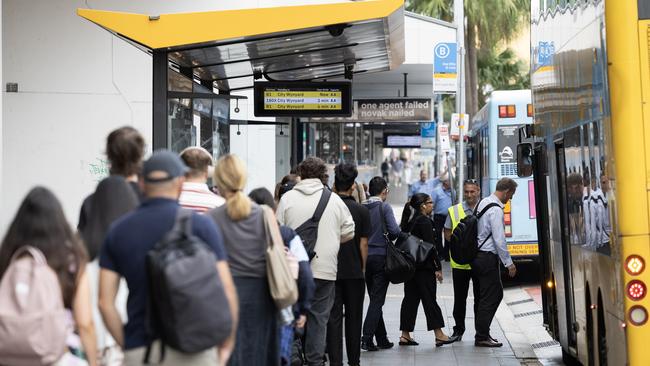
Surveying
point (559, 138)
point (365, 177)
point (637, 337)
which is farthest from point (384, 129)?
point (637, 337)

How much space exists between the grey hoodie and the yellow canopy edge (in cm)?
160

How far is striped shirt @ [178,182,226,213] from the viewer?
7.58m

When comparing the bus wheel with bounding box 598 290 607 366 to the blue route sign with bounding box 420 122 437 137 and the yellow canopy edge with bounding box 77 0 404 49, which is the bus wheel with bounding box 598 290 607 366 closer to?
the yellow canopy edge with bounding box 77 0 404 49

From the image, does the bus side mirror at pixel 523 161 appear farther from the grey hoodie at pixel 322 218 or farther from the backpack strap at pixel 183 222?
the backpack strap at pixel 183 222

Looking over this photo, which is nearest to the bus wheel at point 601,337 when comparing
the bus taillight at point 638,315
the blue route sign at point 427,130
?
the bus taillight at point 638,315

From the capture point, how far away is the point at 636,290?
24.6 feet

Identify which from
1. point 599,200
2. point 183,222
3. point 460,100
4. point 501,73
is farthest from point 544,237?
point 501,73

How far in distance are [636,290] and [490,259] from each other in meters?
5.54

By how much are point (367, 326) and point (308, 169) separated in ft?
9.61

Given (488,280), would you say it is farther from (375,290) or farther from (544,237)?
(375,290)

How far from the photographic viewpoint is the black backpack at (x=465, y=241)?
12.8 m

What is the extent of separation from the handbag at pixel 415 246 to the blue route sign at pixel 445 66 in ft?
39.7

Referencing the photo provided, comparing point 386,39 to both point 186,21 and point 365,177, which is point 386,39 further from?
point 365,177

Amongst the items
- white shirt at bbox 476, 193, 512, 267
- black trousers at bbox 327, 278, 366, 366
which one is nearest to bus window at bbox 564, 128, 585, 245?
black trousers at bbox 327, 278, 366, 366
